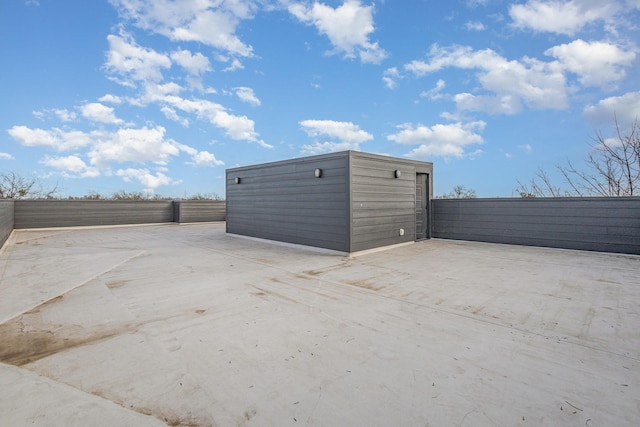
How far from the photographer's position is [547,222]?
277 inches

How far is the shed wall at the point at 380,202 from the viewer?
632 cm

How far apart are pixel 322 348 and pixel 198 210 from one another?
49.0ft

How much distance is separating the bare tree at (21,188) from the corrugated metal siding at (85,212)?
64.8 inches

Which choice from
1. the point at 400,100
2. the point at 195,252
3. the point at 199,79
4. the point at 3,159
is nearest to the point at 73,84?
the point at 199,79

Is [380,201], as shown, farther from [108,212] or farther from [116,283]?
[108,212]

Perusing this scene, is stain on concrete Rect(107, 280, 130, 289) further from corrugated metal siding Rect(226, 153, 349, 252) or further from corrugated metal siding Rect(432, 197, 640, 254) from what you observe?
corrugated metal siding Rect(432, 197, 640, 254)

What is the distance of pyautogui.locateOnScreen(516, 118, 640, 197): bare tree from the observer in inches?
317

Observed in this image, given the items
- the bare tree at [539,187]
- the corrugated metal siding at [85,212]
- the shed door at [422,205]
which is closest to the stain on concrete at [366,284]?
the shed door at [422,205]

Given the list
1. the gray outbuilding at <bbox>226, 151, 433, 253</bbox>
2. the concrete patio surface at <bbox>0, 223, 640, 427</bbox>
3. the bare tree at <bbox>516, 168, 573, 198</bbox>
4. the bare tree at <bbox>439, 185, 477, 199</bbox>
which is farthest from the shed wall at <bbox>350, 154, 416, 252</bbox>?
the bare tree at <bbox>516, 168, 573, 198</bbox>

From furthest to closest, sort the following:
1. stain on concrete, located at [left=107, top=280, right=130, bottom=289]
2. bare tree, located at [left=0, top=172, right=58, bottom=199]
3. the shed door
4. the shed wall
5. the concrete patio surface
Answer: bare tree, located at [left=0, top=172, right=58, bottom=199], the shed door, the shed wall, stain on concrete, located at [left=107, top=280, right=130, bottom=289], the concrete patio surface

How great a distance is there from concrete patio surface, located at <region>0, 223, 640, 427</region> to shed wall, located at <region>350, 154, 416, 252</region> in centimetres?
189

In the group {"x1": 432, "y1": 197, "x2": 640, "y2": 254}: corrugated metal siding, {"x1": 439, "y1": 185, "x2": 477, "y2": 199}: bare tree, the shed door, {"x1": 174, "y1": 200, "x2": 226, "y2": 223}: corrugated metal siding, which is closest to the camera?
{"x1": 432, "y1": 197, "x2": 640, "y2": 254}: corrugated metal siding

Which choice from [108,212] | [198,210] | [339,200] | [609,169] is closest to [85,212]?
[108,212]

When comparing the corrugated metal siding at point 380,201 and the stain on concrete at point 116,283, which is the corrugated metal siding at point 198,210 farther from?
the stain on concrete at point 116,283
